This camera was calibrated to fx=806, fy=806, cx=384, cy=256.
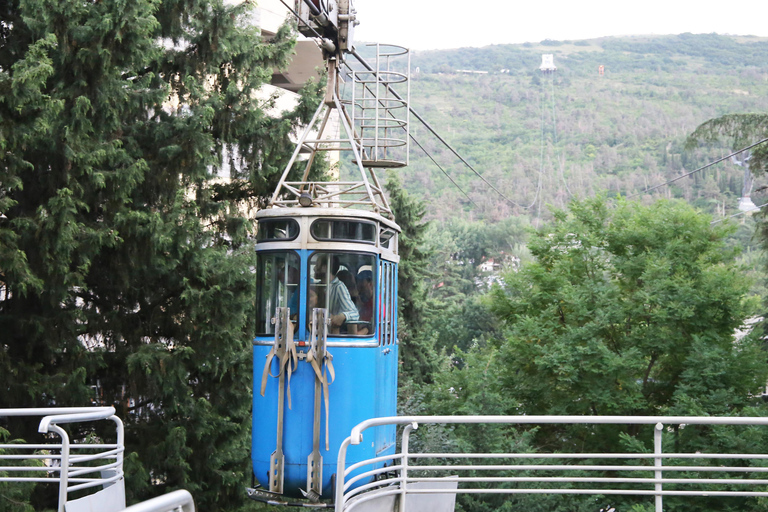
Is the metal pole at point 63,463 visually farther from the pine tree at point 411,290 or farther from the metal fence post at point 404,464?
the pine tree at point 411,290

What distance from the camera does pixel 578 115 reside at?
375 ft

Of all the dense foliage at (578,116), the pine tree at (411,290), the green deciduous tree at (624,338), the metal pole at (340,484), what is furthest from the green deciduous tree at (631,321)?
the dense foliage at (578,116)

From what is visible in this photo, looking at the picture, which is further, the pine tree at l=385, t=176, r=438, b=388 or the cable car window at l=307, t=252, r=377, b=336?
the pine tree at l=385, t=176, r=438, b=388

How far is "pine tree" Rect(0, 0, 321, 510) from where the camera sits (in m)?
9.62

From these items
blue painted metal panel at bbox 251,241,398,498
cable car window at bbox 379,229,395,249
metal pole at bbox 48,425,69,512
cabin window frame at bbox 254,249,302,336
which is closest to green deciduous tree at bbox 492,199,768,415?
cable car window at bbox 379,229,395,249

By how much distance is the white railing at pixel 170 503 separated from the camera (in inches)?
77.4

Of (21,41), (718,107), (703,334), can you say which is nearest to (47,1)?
(21,41)

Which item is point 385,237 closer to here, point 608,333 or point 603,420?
point 603,420

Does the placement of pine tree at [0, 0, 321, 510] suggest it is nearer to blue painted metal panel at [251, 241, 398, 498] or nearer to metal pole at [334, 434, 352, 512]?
blue painted metal panel at [251, 241, 398, 498]

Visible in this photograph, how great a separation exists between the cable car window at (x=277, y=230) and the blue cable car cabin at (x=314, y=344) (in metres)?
0.01

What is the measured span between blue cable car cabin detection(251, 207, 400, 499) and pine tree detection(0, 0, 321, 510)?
2.82m

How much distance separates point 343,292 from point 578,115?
111549 mm

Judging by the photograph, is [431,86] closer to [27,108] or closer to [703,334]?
[703,334]

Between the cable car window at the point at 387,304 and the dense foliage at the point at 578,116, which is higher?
the dense foliage at the point at 578,116
